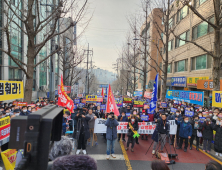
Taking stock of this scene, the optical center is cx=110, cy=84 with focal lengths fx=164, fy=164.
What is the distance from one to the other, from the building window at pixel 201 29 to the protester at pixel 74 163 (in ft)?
64.6

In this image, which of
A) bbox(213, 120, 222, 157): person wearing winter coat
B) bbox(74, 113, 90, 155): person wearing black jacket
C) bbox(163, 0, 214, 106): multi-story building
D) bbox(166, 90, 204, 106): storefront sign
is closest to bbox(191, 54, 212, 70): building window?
bbox(163, 0, 214, 106): multi-story building

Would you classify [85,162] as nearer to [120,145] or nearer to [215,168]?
[215,168]

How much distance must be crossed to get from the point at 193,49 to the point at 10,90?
68.8 feet

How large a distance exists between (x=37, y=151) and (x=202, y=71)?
20.4 m

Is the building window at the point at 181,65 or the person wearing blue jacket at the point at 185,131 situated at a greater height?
the building window at the point at 181,65

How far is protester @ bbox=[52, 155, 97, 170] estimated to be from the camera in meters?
1.53

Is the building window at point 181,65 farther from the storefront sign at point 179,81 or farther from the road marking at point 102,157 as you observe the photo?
the road marking at point 102,157

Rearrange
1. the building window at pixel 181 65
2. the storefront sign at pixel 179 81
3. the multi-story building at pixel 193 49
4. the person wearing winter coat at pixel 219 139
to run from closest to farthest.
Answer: the person wearing winter coat at pixel 219 139, the multi-story building at pixel 193 49, the storefront sign at pixel 179 81, the building window at pixel 181 65

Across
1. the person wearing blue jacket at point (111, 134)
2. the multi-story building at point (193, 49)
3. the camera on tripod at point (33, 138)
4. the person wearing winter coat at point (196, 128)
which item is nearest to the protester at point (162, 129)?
the person wearing blue jacket at point (111, 134)

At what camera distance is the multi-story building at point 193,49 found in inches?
680

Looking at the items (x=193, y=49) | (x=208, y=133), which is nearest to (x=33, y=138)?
(x=208, y=133)

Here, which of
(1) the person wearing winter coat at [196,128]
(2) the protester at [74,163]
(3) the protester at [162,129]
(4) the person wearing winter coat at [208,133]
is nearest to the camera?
(2) the protester at [74,163]

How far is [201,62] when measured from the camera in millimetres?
19047

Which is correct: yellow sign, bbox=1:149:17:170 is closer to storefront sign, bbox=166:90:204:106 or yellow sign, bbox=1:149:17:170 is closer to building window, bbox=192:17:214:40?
storefront sign, bbox=166:90:204:106
